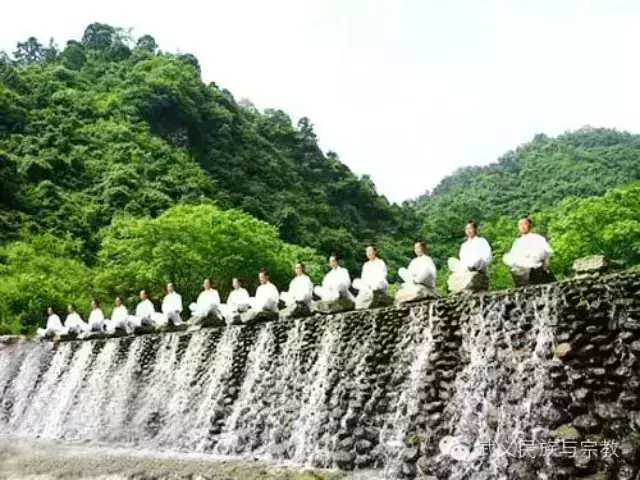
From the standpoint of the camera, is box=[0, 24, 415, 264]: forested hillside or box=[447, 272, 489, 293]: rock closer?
box=[447, 272, 489, 293]: rock

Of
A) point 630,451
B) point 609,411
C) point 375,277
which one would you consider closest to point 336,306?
point 375,277

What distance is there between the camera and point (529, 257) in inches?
394

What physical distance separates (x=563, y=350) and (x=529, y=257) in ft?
6.08

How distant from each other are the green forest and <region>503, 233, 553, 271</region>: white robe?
0.93 m

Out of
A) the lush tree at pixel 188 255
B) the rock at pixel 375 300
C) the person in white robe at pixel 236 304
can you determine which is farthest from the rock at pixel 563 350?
the lush tree at pixel 188 255

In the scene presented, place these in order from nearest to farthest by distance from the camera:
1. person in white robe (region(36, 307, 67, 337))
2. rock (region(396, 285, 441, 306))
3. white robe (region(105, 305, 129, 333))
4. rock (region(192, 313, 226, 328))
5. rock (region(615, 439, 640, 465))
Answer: rock (region(615, 439, 640, 465)), rock (region(396, 285, 441, 306)), rock (region(192, 313, 226, 328)), white robe (region(105, 305, 129, 333)), person in white robe (region(36, 307, 67, 337))

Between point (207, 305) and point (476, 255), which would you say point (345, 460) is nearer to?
point (476, 255)

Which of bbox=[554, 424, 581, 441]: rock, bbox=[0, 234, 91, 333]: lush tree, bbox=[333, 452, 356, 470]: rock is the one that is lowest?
bbox=[333, 452, 356, 470]: rock

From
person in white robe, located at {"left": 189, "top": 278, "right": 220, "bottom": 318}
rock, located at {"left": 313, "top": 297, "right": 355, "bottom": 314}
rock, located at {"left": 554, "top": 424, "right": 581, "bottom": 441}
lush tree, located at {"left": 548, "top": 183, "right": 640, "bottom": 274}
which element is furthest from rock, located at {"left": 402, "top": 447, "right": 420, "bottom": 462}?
lush tree, located at {"left": 548, "top": 183, "right": 640, "bottom": 274}

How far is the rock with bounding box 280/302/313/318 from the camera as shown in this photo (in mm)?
13897

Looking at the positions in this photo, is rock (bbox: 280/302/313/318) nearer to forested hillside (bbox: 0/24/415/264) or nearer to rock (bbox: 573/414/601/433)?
rock (bbox: 573/414/601/433)

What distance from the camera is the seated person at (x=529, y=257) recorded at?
9922 mm

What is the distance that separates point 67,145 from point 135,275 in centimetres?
2302

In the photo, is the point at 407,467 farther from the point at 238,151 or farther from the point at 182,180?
the point at 238,151
